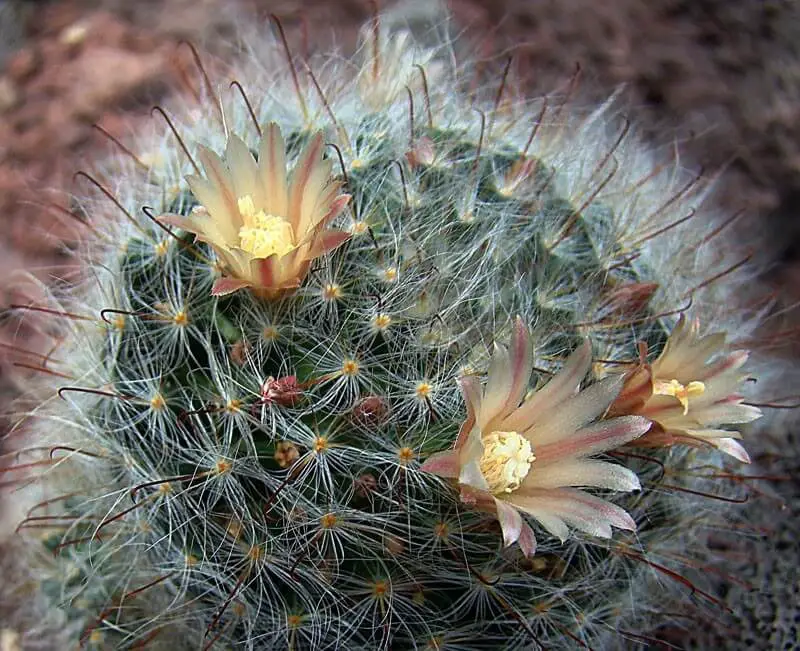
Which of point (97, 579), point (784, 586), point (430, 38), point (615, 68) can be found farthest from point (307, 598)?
point (615, 68)

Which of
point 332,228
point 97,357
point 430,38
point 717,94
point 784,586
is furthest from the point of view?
point 717,94

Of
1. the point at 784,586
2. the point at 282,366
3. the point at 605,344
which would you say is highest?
the point at 282,366

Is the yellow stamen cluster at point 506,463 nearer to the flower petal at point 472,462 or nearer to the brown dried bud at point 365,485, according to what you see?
the flower petal at point 472,462

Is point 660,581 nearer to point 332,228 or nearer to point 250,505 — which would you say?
point 250,505

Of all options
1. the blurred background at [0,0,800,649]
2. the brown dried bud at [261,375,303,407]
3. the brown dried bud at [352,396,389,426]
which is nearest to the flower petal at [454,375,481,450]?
the brown dried bud at [352,396,389,426]

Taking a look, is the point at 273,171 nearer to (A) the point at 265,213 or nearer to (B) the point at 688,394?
(A) the point at 265,213

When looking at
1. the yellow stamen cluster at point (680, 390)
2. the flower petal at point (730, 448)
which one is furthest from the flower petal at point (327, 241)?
the flower petal at point (730, 448)
